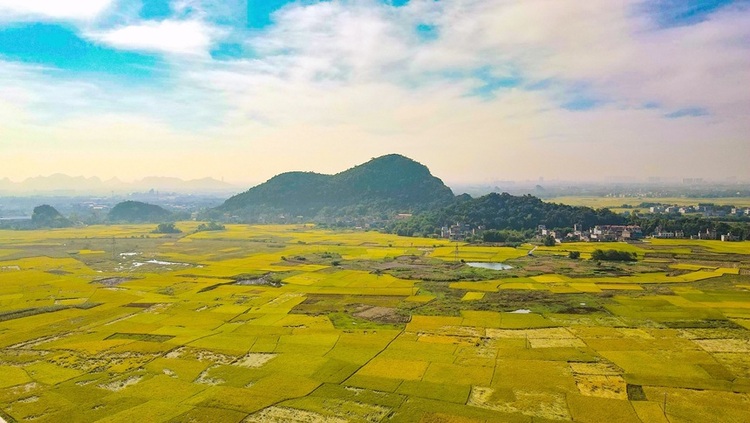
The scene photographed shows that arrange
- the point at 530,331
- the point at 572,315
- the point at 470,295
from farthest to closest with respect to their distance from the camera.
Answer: the point at 470,295, the point at 572,315, the point at 530,331

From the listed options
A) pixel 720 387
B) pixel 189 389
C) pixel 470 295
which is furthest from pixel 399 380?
pixel 470 295

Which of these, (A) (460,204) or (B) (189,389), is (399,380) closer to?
(B) (189,389)

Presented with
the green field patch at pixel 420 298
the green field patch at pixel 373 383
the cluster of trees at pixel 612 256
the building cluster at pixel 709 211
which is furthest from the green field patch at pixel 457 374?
the building cluster at pixel 709 211

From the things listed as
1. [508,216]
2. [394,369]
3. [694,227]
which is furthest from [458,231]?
[394,369]

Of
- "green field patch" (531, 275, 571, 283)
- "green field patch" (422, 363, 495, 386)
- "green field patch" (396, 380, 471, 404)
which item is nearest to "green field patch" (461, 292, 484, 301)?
"green field patch" (531, 275, 571, 283)

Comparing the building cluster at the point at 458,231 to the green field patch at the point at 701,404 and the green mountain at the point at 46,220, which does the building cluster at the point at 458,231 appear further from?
the green mountain at the point at 46,220

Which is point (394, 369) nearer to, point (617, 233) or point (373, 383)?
point (373, 383)
